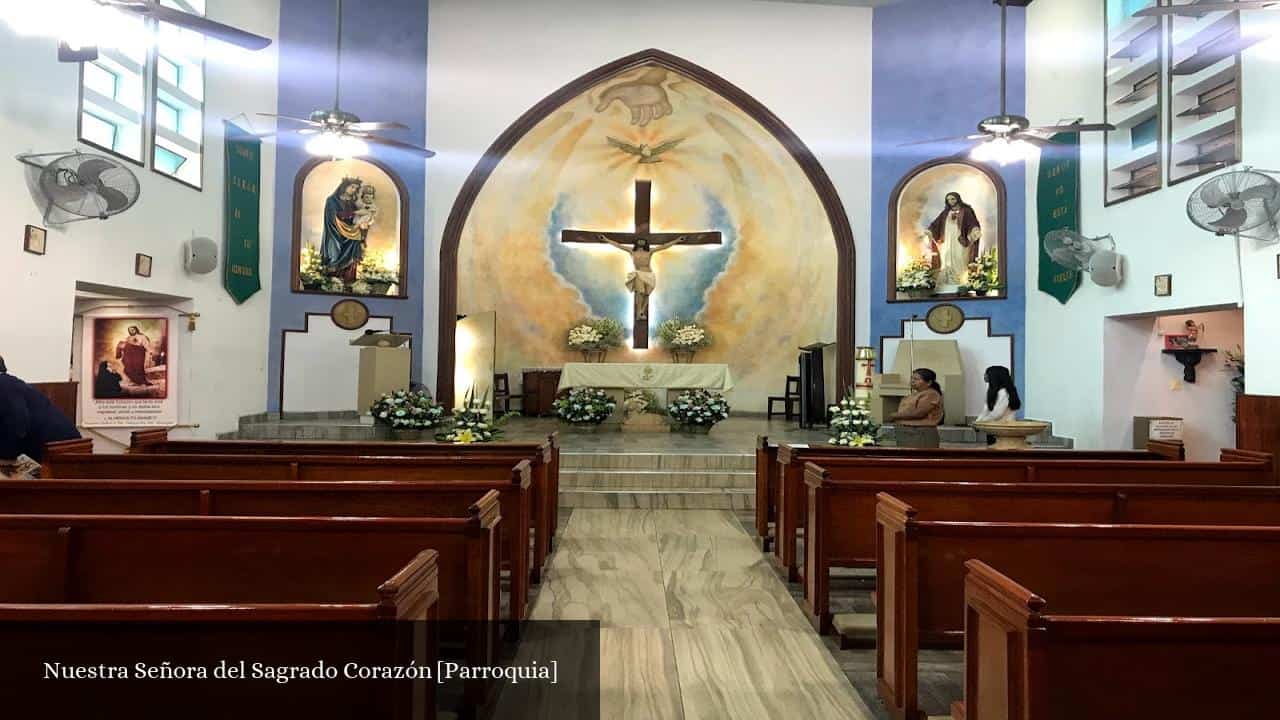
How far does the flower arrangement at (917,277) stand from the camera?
11180 millimetres

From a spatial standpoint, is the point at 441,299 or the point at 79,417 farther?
the point at 441,299

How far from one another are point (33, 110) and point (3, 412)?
3.13m

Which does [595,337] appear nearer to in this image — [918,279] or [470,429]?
A: [918,279]

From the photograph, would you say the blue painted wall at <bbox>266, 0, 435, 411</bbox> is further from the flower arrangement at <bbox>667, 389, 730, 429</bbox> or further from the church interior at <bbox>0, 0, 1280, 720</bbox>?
the flower arrangement at <bbox>667, 389, 730, 429</bbox>

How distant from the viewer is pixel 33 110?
6.57m

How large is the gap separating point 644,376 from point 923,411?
4356 millimetres

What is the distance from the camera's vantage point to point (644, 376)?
11.1m

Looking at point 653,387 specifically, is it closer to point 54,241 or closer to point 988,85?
point 988,85

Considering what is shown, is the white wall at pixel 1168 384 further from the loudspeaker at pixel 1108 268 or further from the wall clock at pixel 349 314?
the wall clock at pixel 349 314

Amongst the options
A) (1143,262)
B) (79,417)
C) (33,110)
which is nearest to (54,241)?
(33,110)

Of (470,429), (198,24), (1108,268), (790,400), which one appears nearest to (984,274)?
(1108,268)

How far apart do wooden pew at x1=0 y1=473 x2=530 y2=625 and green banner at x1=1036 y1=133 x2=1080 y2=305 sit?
843cm

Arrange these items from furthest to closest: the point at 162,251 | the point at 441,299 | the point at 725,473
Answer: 1. the point at 441,299
2. the point at 162,251
3. the point at 725,473

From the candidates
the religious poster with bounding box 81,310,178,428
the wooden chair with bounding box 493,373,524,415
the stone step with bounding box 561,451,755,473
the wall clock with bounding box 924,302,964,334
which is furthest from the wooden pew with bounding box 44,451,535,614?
the wooden chair with bounding box 493,373,524,415
